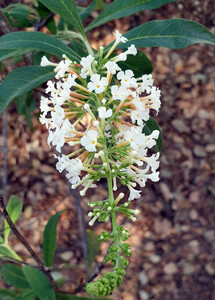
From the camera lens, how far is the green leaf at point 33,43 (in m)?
1.28

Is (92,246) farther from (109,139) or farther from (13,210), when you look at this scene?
(109,139)

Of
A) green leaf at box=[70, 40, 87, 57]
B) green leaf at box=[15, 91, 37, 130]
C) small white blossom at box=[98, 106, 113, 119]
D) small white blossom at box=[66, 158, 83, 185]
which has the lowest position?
small white blossom at box=[66, 158, 83, 185]

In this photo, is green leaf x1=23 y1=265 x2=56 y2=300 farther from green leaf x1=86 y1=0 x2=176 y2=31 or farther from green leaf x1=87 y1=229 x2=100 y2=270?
green leaf x1=86 y1=0 x2=176 y2=31

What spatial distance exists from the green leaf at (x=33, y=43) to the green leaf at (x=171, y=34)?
281 mm

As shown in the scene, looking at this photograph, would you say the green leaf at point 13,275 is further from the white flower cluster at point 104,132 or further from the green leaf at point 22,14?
the green leaf at point 22,14

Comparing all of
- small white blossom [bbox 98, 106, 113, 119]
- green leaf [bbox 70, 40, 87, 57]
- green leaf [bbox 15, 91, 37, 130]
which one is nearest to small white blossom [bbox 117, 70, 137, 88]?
small white blossom [bbox 98, 106, 113, 119]

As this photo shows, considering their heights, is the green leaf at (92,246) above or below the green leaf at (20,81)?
below

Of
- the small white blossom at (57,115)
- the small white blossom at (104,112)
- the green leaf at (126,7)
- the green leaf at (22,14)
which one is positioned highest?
the green leaf at (22,14)

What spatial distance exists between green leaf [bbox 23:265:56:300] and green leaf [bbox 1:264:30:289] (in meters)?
0.22

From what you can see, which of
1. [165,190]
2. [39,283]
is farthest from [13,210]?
[165,190]

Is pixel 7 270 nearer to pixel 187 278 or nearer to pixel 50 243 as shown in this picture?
pixel 50 243

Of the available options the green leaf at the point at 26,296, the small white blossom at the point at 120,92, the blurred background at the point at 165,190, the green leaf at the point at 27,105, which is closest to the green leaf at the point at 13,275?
the green leaf at the point at 26,296

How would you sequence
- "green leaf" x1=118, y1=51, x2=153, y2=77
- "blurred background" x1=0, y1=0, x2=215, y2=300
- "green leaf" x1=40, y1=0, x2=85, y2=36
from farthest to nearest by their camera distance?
1. "blurred background" x1=0, y1=0, x2=215, y2=300
2. "green leaf" x1=118, y1=51, x2=153, y2=77
3. "green leaf" x1=40, y1=0, x2=85, y2=36

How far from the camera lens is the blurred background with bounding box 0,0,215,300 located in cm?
289
